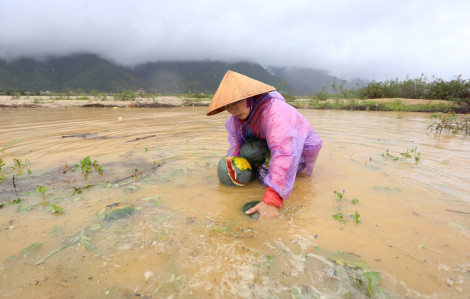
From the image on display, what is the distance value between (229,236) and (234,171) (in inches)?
39.8

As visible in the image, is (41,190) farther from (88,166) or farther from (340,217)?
(340,217)

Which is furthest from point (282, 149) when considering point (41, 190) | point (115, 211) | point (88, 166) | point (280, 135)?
point (88, 166)

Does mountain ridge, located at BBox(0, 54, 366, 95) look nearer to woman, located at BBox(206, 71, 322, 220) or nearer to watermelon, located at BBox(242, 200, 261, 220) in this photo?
woman, located at BBox(206, 71, 322, 220)

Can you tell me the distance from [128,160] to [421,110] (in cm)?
1558

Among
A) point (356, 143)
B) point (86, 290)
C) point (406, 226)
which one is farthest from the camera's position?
point (356, 143)

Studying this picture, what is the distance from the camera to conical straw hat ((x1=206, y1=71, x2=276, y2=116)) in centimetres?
204

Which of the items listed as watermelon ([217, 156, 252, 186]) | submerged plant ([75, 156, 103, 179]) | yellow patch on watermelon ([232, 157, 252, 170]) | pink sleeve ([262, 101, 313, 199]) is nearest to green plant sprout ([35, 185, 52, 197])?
submerged plant ([75, 156, 103, 179])

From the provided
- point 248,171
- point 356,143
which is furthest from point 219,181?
point 356,143

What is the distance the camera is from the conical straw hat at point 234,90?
6.69ft

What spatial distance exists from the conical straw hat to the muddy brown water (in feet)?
3.53

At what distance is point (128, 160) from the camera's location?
361 cm

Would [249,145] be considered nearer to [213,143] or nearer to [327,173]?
[327,173]

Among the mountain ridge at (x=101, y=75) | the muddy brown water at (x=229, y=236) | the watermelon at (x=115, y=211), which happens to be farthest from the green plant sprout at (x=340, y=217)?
the mountain ridge at (x=101, y=75)

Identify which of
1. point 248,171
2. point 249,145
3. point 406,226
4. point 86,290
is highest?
point 249,145
